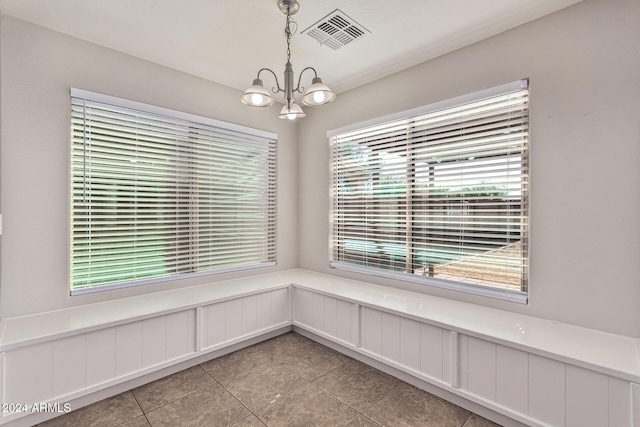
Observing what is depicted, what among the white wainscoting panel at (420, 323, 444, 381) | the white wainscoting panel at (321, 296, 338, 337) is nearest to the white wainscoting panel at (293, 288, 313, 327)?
the white wainscoting panel at (321, 296, 338, 337)

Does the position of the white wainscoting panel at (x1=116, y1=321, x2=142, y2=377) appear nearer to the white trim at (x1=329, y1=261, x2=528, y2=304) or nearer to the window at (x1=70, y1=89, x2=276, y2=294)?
the window at (x1=70, y1=89, x2=276, y2=294)

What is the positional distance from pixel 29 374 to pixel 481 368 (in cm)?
278

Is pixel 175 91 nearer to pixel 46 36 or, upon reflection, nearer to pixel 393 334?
pixel 46 36

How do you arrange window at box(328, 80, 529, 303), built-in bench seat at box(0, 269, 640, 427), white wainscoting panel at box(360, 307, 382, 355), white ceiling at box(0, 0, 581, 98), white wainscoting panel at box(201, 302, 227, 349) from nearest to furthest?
built-in bench seat at box(0, 269, 640, 427) → white ceiling at box(0, 0, 581, 98) → window at box(328, 80, 529, 303) → white wainscoting panel at box(360, 307, 382, 355) → white wainscoting panel at box(201, 302, 227, 349)

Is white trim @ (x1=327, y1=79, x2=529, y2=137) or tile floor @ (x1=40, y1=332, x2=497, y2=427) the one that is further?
white trim @ (x1=327, y1=79, x2=529, y2=137)

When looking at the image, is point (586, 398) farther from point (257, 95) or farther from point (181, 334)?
point (181, 334)

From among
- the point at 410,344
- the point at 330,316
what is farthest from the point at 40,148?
the point at 410,344

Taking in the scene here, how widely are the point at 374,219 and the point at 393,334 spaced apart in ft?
3.82

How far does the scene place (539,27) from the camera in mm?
2049

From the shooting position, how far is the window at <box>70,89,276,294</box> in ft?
7.71

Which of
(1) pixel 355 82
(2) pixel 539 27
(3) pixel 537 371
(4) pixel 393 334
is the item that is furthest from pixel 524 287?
(1) pixel 355 82

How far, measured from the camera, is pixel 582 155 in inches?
74.3

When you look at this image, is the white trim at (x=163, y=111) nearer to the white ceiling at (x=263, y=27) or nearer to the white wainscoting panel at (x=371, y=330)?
the white ceiling at (x=263, y=27)

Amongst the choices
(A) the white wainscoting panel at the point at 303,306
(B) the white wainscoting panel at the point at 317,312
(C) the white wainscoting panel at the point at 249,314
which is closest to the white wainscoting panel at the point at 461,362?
(B) the white wainscoting panel at the point at 317,312
